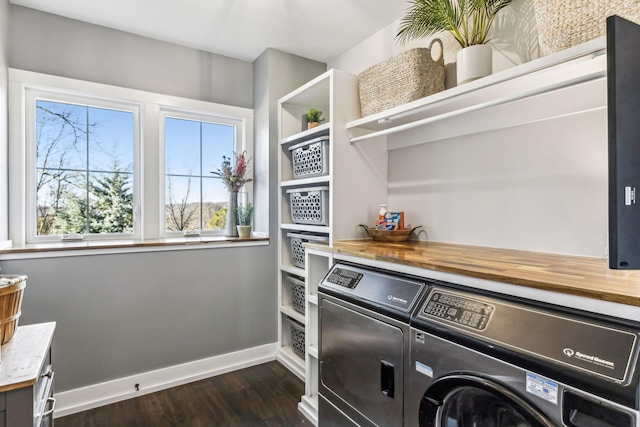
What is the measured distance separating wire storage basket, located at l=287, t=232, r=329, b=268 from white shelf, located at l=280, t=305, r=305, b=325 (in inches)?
14.6

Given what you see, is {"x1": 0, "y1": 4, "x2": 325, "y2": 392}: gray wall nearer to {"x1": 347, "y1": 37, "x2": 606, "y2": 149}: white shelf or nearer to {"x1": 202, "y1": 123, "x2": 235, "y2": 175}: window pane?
{"x1": 202, "y1": 123, "x2": 235, "y2": 175}: window pane

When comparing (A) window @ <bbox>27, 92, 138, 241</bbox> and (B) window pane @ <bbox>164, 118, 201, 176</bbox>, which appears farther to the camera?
(B) window pane @ <bbox>164, 118, 201, 176</bbox>

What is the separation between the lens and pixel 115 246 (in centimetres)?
225

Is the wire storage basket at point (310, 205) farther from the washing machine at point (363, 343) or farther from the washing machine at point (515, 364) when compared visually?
the washing machine at point (515, 364)

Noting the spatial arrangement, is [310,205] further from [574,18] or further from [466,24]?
[574,18]

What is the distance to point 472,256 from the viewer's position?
59.2 inches

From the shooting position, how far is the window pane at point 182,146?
276 cm

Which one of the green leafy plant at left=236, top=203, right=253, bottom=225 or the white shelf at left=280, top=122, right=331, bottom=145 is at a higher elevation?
the white shelf at left=280, top=122, right=331, bottom=145

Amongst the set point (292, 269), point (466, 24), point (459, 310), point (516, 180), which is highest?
point (466, 24)

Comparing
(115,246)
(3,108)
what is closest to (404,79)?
(115,246)

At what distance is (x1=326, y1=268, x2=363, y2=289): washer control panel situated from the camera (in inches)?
66.1

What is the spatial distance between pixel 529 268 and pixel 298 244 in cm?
171

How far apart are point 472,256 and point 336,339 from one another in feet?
2.53

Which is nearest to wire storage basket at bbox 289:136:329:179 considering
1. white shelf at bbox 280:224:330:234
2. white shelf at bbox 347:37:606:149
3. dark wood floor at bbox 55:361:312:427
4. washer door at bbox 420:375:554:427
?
white shelf at bbox 347:37:606:149
